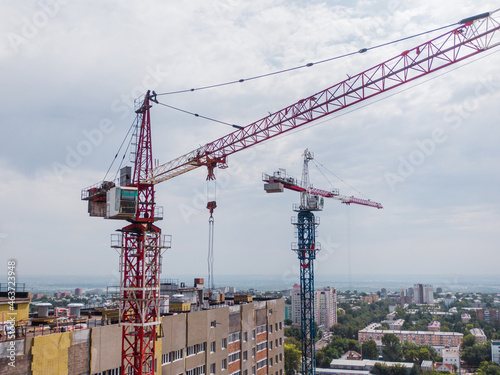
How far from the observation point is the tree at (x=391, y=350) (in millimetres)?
128750

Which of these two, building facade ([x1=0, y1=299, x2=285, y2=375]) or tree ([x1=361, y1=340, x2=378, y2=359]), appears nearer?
building facade ([x1=0, y1=299, x2=285, y2=375])

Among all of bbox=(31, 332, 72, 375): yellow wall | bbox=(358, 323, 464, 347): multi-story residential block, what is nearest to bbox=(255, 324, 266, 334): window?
bbox=(31, 332, 72, 375): yellow wall

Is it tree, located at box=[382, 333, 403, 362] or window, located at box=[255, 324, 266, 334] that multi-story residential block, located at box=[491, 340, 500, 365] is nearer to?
tree, located at box=[382, 333, 403, 362]

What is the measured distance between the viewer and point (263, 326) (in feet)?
161

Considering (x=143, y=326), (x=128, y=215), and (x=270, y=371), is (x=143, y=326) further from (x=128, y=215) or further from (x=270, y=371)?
(x=270, y=371)

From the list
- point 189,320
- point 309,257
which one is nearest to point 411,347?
point 309,257

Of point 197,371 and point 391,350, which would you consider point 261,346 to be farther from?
point 391,350

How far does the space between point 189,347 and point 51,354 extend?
13489mm

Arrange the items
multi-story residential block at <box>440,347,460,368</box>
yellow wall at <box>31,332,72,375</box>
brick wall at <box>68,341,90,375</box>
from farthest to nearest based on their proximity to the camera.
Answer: multi-story residential block at <box>440,347,460,368</box> < brick wall at <box>68,341,90,375</box> < yellow wall at <box>31,332,72,375</box>

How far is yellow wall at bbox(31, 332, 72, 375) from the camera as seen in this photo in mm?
23047

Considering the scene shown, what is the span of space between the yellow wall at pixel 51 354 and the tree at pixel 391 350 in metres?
121

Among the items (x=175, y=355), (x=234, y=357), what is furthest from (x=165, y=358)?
(x=234, y=357)

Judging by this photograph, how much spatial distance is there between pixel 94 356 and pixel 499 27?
32257mm

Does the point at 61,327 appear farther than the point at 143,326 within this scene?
No
